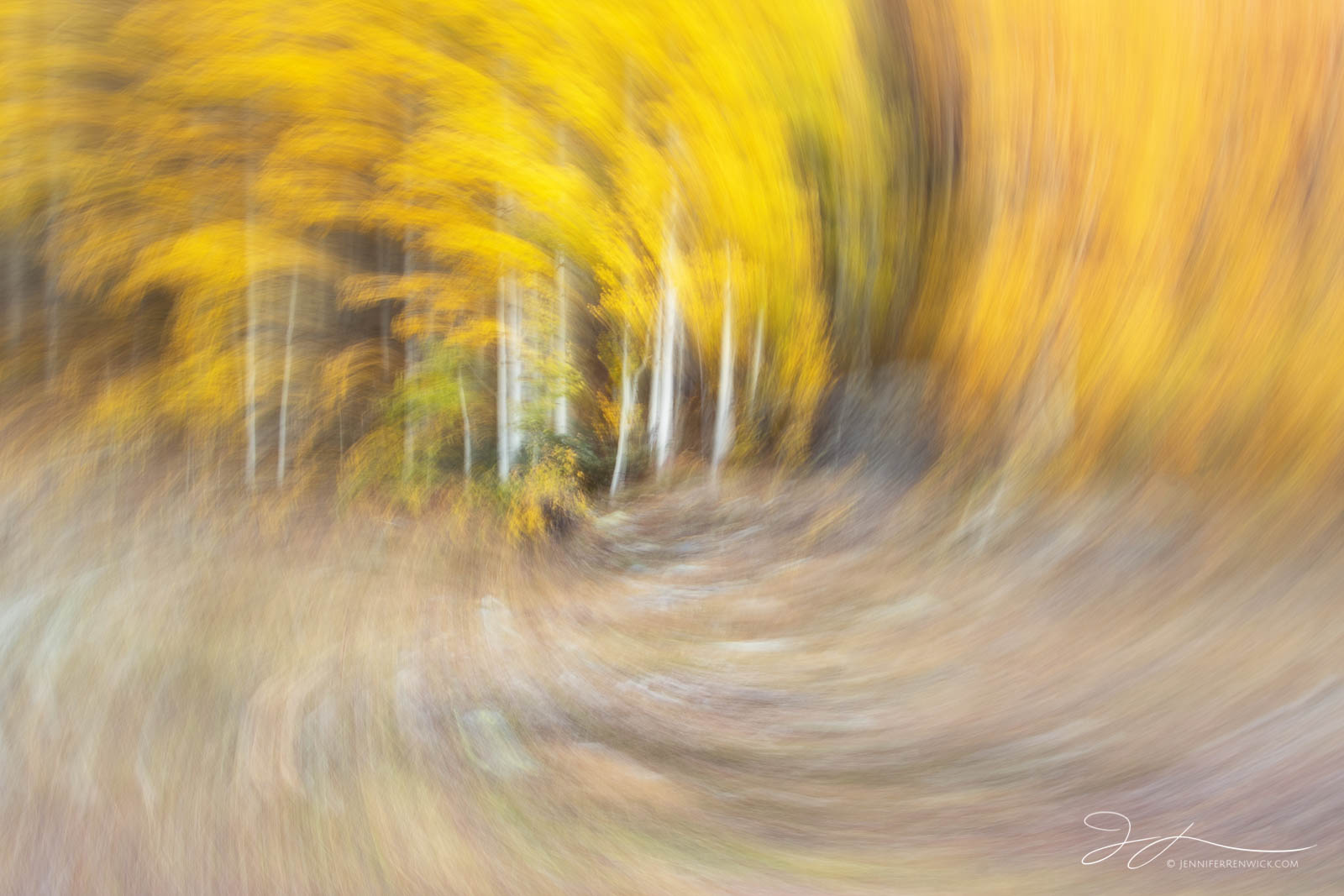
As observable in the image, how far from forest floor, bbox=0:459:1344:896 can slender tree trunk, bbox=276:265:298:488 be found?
0.14 m

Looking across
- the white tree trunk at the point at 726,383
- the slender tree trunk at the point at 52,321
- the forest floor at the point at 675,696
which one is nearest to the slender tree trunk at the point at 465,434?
the forest floor at the point at 675,696

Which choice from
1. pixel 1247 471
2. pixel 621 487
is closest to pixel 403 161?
pixel 621 487

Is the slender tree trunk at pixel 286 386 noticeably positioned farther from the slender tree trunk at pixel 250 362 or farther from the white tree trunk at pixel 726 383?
the white tree trunk at pixel 726 383

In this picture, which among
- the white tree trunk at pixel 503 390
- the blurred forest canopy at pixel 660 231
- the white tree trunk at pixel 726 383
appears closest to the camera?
the blurred forest canopy at pixel 660 231

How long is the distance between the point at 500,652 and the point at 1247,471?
1.52m

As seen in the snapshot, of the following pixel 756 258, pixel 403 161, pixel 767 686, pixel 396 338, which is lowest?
pixel 767 686

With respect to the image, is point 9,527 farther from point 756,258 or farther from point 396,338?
point 756,258

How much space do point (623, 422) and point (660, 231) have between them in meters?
0.48

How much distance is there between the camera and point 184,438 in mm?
1879

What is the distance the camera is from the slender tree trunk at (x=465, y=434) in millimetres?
1991
